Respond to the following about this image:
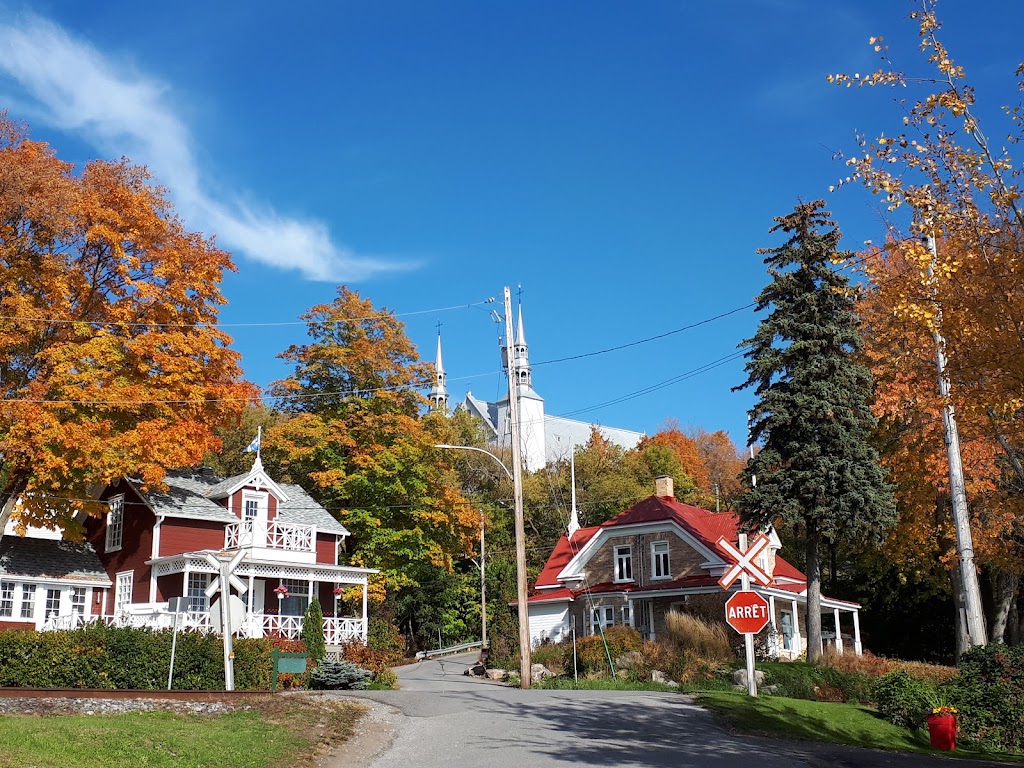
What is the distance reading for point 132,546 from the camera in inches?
1363

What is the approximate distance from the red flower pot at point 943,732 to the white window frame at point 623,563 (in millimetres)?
22754

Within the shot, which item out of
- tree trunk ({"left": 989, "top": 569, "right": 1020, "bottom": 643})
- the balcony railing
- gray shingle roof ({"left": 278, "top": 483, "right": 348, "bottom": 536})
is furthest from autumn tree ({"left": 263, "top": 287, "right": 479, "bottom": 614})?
tree trunk ({"left": 989, "top": 569, "right": 1020, "bottom": 643})

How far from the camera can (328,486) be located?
42688 millimetres

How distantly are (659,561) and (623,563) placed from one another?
1.82 m

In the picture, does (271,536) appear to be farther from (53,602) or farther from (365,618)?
(53,602)

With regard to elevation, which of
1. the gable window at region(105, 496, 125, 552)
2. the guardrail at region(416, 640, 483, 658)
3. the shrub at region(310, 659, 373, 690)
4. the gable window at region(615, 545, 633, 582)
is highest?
the gable window at region(105, 496, 125, 552)

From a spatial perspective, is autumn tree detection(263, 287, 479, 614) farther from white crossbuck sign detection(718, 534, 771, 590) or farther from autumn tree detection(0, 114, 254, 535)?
white crossbuck sign detection(718, 534, 771, 590)

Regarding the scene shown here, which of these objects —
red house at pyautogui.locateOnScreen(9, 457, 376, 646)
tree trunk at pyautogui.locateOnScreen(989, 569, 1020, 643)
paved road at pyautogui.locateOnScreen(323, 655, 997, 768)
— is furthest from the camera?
tree trunk at pyautogui.locateOnScreen(989, 569, 1020, 643)

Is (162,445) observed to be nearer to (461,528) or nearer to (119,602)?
(119,602)

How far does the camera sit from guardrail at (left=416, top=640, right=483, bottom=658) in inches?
1865

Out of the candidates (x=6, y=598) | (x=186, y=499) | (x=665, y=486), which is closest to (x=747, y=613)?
(x=186, y=499)

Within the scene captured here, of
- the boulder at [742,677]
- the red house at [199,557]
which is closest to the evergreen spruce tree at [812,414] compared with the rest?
the boulder at [742,677]

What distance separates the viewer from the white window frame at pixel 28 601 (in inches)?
1248

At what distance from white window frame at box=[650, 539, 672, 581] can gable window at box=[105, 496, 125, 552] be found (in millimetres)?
20421
